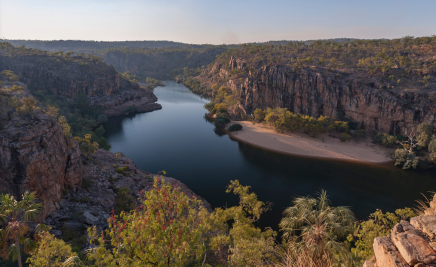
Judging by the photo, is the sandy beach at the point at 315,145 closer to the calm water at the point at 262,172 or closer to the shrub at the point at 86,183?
the calm water at the point at 262,172

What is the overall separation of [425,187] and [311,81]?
142ft

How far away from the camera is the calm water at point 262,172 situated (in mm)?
35500

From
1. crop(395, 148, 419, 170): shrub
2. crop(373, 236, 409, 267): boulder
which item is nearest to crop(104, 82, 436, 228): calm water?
crop(395, 148, 419, 170): shrub

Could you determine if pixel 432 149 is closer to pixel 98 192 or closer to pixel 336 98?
pixel 336 98

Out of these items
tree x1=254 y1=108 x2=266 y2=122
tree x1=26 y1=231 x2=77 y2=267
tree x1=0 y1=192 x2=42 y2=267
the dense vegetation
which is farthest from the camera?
tree x1=254 y1=108 x2=266 y2=122

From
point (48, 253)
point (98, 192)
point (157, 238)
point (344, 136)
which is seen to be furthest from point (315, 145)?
point (48, 253)

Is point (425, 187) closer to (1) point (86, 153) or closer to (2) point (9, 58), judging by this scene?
(1) point (86, 153)

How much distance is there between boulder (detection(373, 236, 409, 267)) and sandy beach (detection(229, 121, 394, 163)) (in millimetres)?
47319

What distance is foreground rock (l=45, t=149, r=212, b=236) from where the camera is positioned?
22609mm

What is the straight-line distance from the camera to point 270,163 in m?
48.5

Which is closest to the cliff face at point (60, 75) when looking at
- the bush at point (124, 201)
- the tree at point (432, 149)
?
the bush at point (124, 201)

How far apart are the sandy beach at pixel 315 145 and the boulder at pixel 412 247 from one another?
47409mm

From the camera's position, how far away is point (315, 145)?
55.2 meters

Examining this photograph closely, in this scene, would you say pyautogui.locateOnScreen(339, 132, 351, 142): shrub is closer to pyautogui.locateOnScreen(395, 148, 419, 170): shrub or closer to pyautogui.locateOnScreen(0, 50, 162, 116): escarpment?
pyautogui.locateOnScreen(395, 148, 419, 170): shrub
